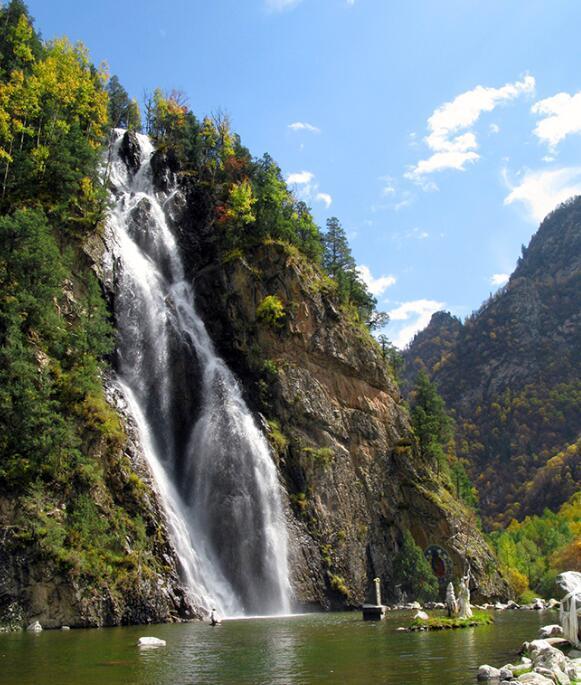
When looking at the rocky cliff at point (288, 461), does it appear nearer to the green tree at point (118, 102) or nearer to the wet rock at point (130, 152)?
the wet rock at point (130, 152)

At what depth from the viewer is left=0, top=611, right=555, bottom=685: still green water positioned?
16.1 m

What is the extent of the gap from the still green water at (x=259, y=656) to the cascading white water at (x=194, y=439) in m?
12.1

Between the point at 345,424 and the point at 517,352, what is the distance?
489ft

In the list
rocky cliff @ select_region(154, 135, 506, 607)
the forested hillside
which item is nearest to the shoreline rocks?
the forested hillside

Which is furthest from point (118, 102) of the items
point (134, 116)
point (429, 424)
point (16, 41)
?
point (429, 424)

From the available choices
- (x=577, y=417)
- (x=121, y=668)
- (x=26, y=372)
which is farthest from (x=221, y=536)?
(x=577, y=417)

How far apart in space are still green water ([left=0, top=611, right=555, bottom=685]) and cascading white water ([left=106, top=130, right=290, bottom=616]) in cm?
1208

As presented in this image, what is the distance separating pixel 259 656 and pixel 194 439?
27.9 meters

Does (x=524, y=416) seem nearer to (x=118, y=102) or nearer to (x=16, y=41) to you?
(x=118, y=102)

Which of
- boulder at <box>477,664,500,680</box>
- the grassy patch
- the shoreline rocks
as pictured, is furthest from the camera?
the grassy patch

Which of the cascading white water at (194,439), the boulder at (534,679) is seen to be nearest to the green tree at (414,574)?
the cascading white water at (194,439)

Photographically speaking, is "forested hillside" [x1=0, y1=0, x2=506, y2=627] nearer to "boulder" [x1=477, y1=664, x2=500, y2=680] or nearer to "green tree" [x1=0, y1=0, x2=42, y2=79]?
"green tree" [x1=0, y1=0, x2=42, y2=79]

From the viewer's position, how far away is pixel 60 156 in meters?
48.3

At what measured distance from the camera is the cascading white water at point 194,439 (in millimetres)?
42156
